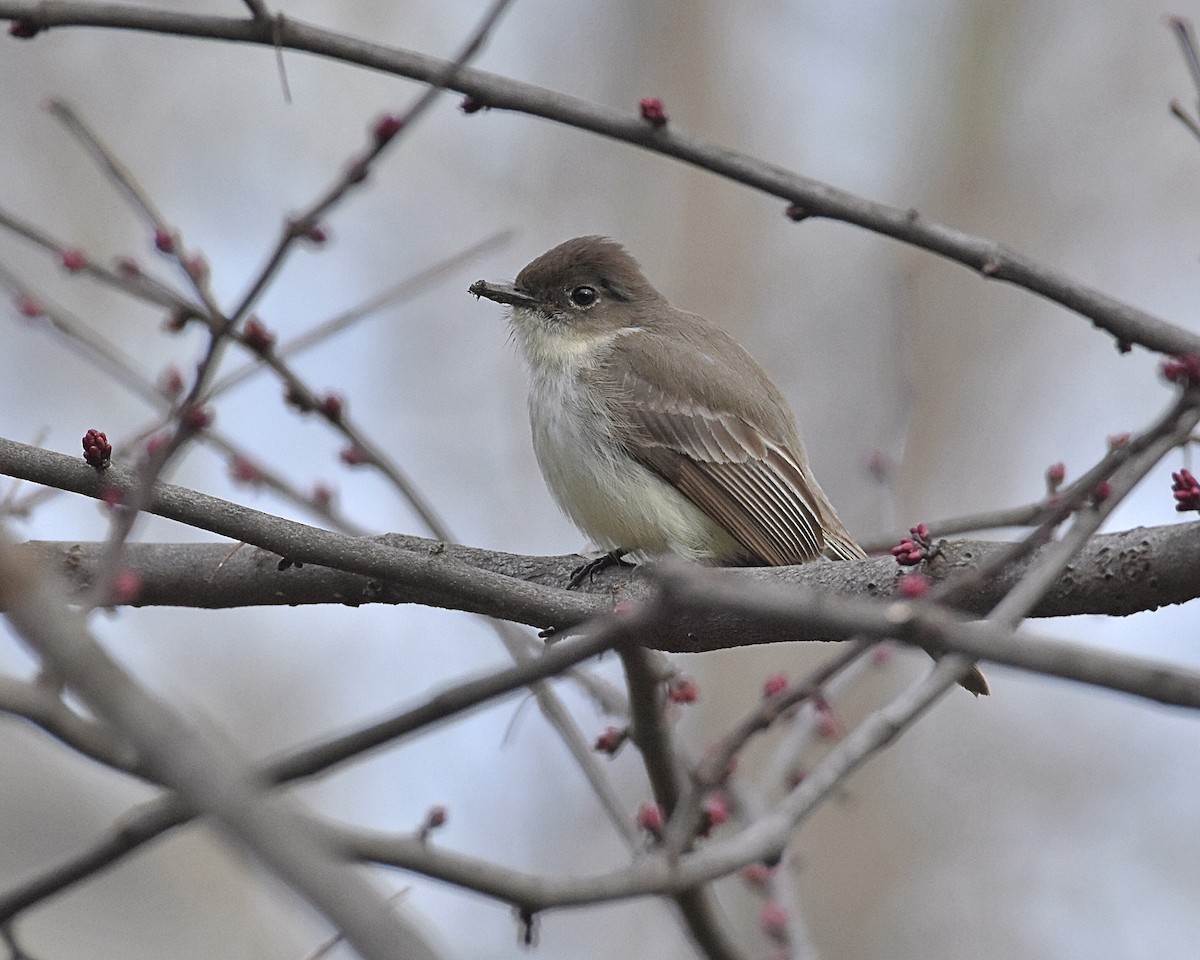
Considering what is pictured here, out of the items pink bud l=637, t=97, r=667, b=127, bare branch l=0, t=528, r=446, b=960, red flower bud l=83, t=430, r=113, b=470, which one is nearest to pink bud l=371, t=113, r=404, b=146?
pink bud l=637, t=97, r=667, b=127

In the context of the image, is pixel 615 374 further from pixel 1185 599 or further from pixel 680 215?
pixel 680 215

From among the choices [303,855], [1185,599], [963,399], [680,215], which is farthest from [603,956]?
[303,855]

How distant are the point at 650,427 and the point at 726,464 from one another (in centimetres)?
37

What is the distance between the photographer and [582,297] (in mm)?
6863

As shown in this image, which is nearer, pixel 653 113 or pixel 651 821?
pixel 653 113

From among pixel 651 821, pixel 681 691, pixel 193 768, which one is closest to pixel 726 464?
pixel 681 691

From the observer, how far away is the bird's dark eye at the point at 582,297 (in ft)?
22.5

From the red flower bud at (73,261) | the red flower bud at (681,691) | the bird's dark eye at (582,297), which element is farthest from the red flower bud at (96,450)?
the bird's dark eye at (582,297)

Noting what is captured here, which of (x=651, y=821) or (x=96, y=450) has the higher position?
(x=96, y=450)

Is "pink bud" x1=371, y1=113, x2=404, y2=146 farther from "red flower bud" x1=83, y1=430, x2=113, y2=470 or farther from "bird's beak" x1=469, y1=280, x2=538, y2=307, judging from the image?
"bird's beak" x1=469, y1=280, x2=538, y2=307

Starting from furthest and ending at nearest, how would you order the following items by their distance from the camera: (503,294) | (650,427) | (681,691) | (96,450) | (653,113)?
(503,294) < (650,427) < (681,691) < (653,113) < (96,450)

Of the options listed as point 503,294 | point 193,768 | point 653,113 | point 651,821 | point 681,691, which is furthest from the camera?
point 503,294

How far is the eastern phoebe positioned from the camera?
5.96 m

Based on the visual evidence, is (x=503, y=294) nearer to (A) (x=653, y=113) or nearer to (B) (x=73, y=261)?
(B) (x=73, y=261)
